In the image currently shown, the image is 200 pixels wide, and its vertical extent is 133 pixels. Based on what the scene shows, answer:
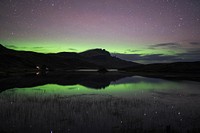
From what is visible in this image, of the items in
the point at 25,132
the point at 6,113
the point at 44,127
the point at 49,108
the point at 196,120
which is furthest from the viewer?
the point at 49,108

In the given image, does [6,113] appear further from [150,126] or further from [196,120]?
[196,120]

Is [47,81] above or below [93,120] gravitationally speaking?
above

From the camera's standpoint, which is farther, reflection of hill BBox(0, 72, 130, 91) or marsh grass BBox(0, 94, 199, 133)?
reflection of hill BBox(0, 72, 130, 91)

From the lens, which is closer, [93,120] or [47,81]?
[93,120]

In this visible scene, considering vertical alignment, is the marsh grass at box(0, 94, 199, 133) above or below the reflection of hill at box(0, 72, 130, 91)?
below

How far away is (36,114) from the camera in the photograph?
768 inches

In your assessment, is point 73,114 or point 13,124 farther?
point 73,114

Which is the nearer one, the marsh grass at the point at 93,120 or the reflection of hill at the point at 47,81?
the marsh grass at the point at 93,120

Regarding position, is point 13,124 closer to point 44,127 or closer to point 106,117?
point 44,127

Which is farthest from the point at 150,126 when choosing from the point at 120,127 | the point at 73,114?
the point at 73,114

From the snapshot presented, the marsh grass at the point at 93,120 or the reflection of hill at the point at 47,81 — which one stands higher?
the reflection of hill at the point at 47,81

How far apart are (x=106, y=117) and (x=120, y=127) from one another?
3310 millimetres

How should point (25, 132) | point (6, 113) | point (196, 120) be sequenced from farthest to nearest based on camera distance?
point (6, 113), point (196, 120), point (25, 132)

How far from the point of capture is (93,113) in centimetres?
2067
